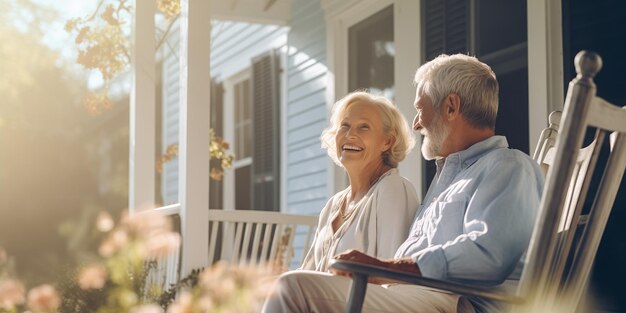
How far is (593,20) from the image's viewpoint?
11.8 ft

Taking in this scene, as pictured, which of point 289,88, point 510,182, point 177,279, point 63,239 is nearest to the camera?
point 510,182

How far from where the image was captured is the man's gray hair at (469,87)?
2.46m

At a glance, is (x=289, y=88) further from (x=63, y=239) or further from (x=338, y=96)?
(x=63, y=239)

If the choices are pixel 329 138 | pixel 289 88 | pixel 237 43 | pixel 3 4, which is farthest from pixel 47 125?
pixel 329 138

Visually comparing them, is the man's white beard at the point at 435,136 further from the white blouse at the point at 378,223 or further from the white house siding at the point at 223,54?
the white house siding at the point at 223,54

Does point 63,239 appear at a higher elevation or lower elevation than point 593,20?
lower

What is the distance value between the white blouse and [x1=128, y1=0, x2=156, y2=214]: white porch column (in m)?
2.49

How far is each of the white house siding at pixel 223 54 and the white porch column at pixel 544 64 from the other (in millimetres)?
2735

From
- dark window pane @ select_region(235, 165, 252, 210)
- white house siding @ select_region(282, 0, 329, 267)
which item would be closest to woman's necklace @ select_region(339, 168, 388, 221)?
white house siding @ select_region(282, 0, 329, 267)

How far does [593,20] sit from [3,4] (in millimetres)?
16738

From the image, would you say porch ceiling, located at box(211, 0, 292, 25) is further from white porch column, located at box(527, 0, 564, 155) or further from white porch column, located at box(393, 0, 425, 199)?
white porch column, located at box(527, 0, 564, 155)

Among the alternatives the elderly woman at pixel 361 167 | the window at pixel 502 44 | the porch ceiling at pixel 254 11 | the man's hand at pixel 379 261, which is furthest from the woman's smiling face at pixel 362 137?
the porch ceiling at pixel 254 11

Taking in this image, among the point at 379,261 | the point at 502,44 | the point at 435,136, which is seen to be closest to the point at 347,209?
the point at 435,136

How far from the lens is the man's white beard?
8.29 ft
